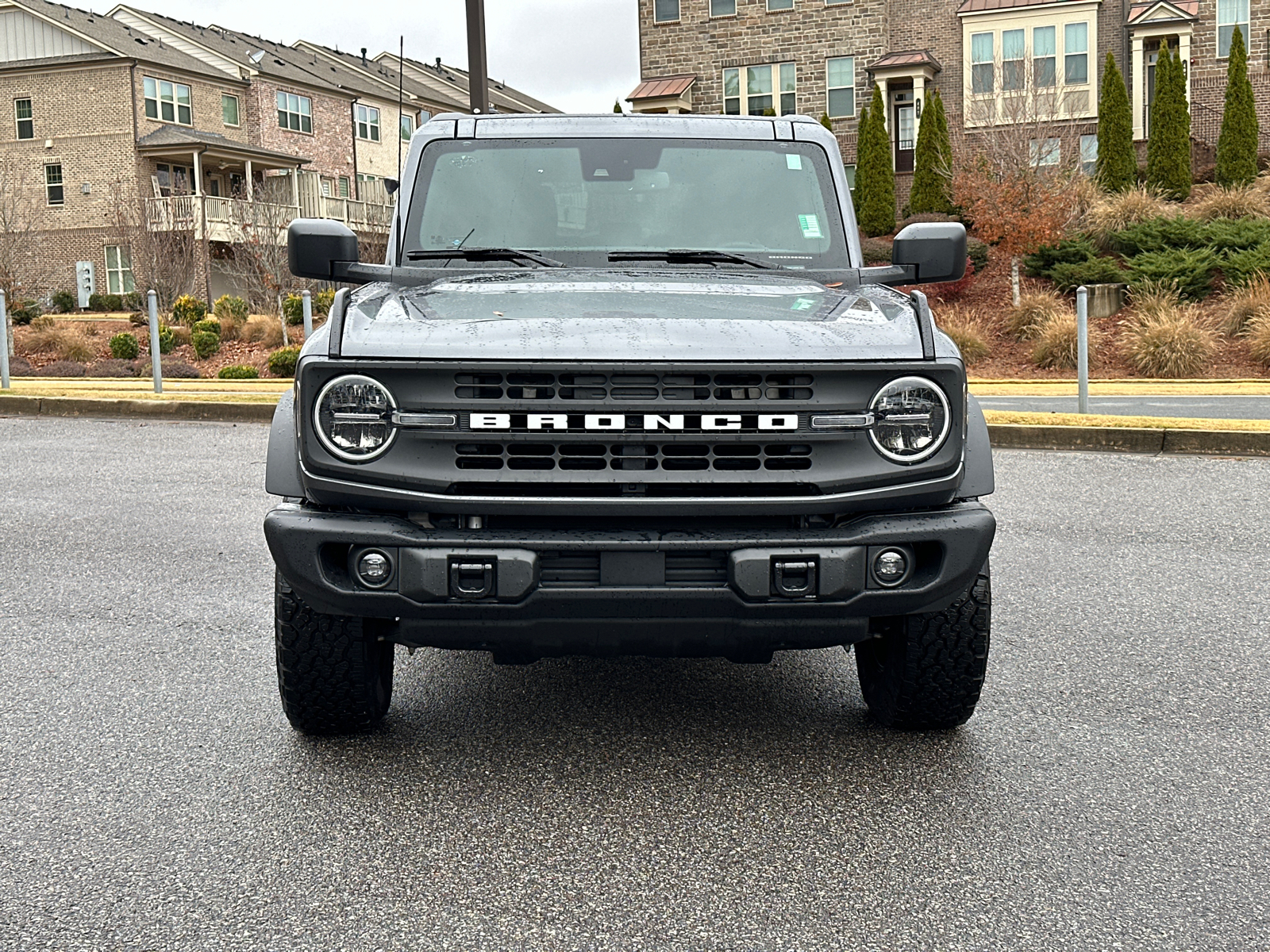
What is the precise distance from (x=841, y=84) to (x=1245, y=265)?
776 inches

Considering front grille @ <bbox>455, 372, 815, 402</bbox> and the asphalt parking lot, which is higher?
front grille @ <bbox>455, 372, 815, 402</bbox>

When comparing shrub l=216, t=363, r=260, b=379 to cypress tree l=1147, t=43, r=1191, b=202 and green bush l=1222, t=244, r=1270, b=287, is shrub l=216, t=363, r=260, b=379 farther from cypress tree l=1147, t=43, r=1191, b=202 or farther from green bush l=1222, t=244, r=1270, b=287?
cypress tree l=1147, t=43, r=1191, b=202

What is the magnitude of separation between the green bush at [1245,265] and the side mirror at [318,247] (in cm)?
1976

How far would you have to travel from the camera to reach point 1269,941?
2766 millimetres

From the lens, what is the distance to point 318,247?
14.9 feet

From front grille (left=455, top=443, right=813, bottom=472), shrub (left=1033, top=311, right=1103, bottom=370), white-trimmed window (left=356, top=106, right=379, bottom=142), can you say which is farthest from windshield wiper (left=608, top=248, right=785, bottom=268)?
white-trimmed window (left=356, top=106, right=379, bottom=142)

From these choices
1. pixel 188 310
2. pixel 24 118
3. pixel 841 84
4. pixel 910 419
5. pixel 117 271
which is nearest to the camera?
pixel 910 419

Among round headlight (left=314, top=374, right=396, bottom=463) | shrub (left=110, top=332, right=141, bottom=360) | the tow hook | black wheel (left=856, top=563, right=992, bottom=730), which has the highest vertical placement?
round headlight (left=314, top=374, right=396, bottom=463)

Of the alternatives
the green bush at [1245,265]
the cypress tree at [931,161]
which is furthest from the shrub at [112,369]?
the cypress tree at [931,161]

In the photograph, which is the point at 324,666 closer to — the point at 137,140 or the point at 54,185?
the point at 137,140

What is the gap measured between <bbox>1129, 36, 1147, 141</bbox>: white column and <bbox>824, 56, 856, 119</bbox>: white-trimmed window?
7714 mm

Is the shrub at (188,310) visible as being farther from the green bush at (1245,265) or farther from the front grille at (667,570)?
the front grille at (667,570)

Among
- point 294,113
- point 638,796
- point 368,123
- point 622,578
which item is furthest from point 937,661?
point 368,123

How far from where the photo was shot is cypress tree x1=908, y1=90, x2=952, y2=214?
113 feet
